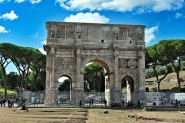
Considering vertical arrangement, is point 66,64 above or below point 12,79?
above

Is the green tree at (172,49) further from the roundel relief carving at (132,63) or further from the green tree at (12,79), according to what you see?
the green tree at (12,79)

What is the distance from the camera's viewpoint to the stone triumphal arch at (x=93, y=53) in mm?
33781

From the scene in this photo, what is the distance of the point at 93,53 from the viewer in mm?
34688

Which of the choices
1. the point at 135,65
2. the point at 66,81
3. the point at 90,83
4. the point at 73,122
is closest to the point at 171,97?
the point at 135,65

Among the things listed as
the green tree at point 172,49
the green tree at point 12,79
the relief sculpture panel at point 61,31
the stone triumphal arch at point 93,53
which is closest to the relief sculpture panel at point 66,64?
the stone triumphal arch at point 93,53

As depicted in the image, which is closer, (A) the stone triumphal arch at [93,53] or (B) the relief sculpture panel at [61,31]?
(A) the stone triumphal arch at [93,53]

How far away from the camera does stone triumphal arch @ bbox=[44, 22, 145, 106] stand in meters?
33.8

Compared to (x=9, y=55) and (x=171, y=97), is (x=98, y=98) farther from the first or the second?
(x=9, y=55)

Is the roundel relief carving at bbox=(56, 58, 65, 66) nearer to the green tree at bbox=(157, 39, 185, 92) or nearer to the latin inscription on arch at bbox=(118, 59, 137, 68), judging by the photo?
the latin inscription on arch at bbox=(118, 59, 137, 68)

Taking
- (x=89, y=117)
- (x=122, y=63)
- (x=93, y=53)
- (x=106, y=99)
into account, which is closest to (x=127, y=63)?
(x=122, y=63)

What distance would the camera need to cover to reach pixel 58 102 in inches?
1296

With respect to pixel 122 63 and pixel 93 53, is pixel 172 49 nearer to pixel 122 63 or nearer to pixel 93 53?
pixel 122 63

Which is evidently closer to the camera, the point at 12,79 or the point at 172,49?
the point at 172,49

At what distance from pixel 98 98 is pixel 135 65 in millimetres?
8094
